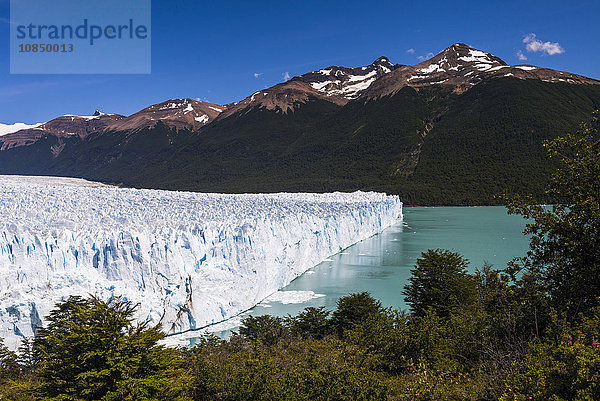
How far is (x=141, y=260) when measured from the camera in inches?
464

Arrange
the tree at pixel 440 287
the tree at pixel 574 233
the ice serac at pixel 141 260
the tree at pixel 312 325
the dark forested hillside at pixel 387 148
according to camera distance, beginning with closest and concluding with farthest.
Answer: the tree at pixel 574 233 → the ice serac at pixel 141 260 → the tree at pixel 312 325 → the tree at pixel 440 287 → the dark forested hillside at pixel 387 148

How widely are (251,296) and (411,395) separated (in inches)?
402

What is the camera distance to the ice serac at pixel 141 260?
1016 cm

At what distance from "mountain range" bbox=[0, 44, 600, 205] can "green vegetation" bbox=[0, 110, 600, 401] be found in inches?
2092

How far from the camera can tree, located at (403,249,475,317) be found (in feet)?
39.3

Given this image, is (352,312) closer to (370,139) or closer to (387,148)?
(387,148)

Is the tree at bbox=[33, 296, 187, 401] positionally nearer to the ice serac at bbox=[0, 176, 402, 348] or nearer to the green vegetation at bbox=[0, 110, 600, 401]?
the green vegetation at bbox=[0, 110, 600, 401]

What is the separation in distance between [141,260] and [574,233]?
10.8 meters

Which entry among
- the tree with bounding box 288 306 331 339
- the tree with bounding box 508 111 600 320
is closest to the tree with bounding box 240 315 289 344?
the tree with bounding box 288 306 331 339

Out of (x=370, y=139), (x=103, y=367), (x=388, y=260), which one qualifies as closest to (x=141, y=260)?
(x=103, y=367)

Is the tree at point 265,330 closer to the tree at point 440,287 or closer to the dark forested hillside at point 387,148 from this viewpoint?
the tree at point 440,287

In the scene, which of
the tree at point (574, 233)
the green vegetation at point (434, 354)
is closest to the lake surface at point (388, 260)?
the green vegetation at point (434, 354)

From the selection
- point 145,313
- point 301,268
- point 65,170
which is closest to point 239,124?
point 65,170

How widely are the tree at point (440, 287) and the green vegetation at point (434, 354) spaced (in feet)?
13.6
